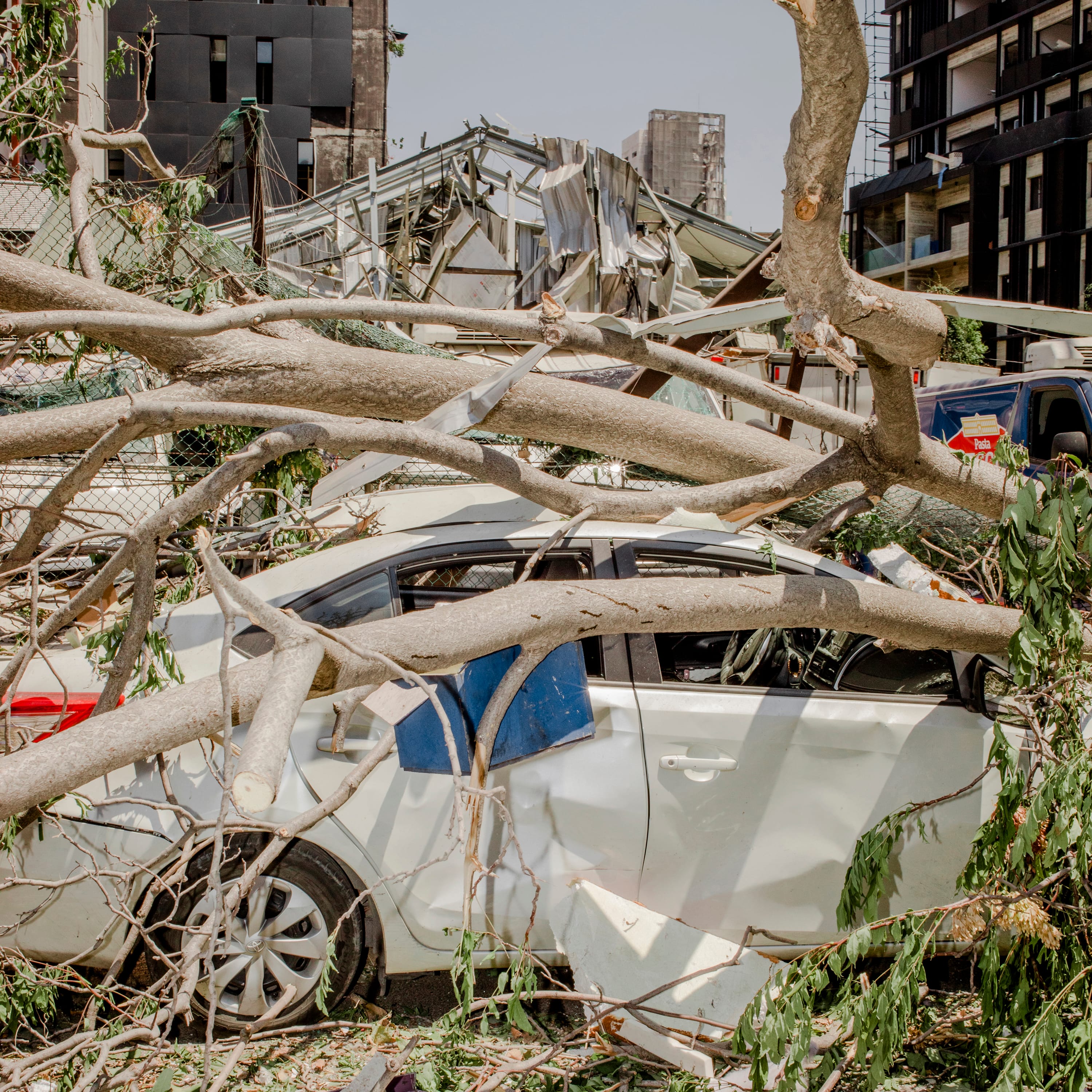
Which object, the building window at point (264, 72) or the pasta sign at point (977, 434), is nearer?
the pasta sign at point (977, 434)

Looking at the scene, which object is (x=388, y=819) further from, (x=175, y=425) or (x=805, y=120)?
(x=805, y=120)

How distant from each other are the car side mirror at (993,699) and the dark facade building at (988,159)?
25998 mm

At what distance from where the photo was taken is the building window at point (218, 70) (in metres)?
30.3

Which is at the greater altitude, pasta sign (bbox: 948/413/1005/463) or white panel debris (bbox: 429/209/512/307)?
white panel debris (bbox: 429/209/512/307)

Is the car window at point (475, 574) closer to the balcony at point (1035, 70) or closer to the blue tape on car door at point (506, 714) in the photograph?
the blue tape on car door at point (506, 714)

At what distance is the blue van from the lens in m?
8.70

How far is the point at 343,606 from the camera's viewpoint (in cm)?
316

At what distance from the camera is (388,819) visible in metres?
2.97

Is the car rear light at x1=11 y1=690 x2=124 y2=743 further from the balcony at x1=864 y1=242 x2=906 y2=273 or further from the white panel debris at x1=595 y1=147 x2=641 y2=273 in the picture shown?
the balcony at x1=864 y1=242 x2=906 y2=273

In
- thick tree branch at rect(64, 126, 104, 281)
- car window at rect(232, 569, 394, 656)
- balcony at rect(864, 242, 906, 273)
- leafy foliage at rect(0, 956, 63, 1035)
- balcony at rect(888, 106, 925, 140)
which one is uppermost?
balcony at rect(888, 106, 925, 140)

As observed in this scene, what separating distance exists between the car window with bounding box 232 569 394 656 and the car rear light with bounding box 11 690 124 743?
44cm

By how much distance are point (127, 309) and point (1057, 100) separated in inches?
1494

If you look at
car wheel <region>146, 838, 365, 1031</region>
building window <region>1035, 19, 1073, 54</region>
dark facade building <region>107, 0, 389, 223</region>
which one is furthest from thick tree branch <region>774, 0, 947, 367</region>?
building window <region>1035, 19, 1073, 54</region>

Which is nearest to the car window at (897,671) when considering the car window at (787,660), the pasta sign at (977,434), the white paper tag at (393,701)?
the car window at (787,660)
